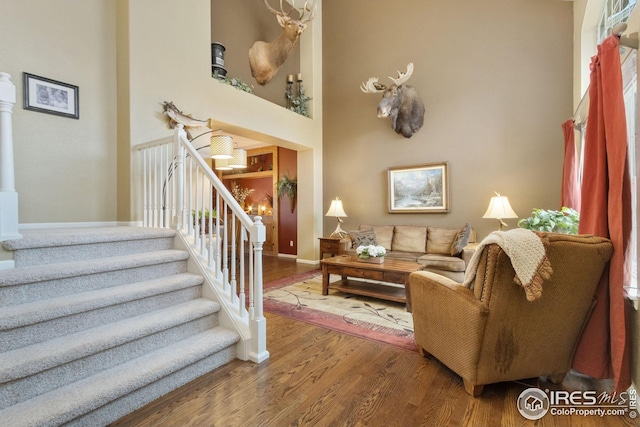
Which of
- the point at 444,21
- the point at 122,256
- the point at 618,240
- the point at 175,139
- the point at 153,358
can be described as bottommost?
the point at 153,358

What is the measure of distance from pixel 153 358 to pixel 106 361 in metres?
0.24

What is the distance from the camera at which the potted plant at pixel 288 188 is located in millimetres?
6812

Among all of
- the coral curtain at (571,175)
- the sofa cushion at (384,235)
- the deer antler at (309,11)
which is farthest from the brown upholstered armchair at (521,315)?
the deer antler at (309,11)

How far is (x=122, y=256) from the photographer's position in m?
2.24

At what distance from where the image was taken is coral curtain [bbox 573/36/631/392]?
1.60 metres

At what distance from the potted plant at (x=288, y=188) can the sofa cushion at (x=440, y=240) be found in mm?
3261

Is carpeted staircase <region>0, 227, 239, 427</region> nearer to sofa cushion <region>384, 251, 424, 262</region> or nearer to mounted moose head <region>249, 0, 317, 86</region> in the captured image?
sofa cushion <region>384, 251, 424, 262</region>

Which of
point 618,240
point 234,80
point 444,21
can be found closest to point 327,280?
point 618,240

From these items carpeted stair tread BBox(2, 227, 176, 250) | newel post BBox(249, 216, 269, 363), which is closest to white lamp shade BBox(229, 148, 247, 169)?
carpeted stair tread BBox(2, 227, 176, 250)

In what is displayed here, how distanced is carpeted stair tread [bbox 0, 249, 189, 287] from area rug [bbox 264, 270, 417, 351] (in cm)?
138

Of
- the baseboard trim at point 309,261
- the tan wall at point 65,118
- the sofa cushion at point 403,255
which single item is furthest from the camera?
the baseboard trim at point 309,261

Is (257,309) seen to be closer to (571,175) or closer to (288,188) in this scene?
(571,175)

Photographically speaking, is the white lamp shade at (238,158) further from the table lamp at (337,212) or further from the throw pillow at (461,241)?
the throw pillow at (461,241)

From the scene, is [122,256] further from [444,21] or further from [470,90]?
[444,21]
